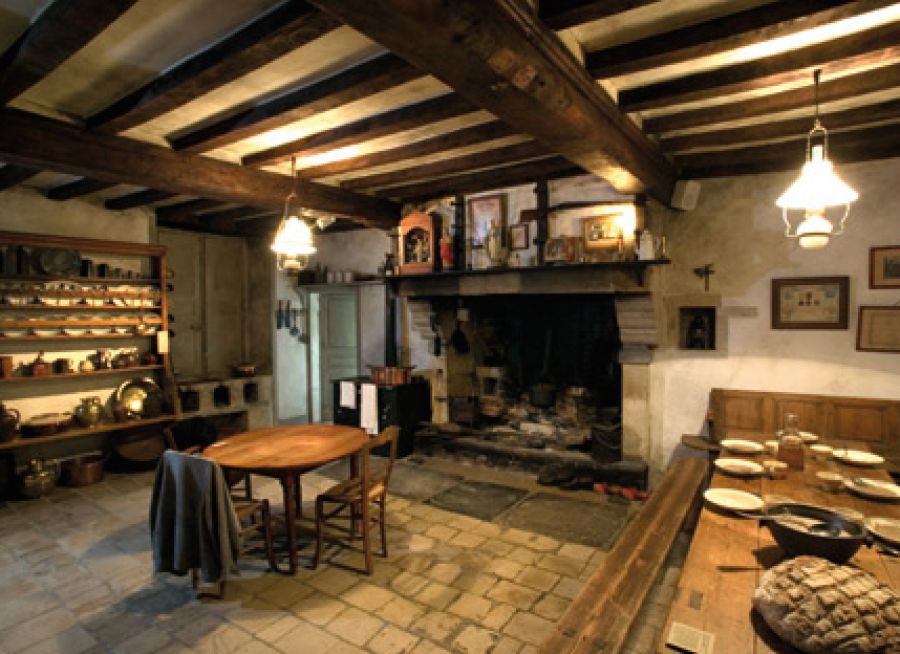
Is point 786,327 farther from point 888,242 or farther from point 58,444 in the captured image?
point 58,444

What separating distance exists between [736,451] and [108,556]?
414 cm

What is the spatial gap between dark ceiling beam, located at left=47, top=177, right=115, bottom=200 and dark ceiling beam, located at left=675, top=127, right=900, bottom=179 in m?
5.01

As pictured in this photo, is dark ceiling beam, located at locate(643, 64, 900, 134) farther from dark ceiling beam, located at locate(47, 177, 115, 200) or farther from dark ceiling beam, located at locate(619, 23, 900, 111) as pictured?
dark ceiling beam, located at locate(47, 177, 115, 200)

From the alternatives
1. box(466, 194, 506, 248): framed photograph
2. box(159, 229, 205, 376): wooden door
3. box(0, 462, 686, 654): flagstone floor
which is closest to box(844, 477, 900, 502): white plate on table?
box(0, 462, 686, 654): flagstone floor

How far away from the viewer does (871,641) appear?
1.19m

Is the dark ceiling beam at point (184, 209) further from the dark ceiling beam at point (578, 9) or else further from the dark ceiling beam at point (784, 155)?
the dark ceiling beam at point (784, 155)

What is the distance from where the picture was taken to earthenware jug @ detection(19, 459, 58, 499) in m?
4.48

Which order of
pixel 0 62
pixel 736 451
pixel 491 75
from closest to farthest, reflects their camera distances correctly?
1. pixel 491 75
2. pixel 0 62
3. pixel 736 451

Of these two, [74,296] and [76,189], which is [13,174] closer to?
[76,189]

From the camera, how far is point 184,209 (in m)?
5.78

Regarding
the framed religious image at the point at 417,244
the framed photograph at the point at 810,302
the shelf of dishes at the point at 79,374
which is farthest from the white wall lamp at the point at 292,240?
the framed photograph at the point at 810,302

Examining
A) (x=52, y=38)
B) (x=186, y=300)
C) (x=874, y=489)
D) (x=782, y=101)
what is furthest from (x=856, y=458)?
(x=186, y=300)

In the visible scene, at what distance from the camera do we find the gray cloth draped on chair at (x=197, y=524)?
2732mm

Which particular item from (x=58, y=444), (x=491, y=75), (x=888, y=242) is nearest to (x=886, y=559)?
(x=491, y=75)
